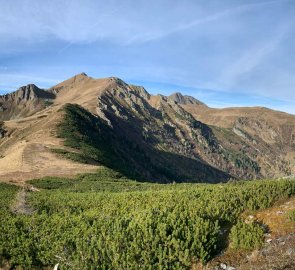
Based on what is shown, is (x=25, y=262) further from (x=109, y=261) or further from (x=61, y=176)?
(x=61, y=176)

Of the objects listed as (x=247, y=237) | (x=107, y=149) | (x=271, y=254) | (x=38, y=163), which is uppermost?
(x=107, y=149)

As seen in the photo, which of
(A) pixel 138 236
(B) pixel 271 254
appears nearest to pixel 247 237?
(B) pixel 271 254

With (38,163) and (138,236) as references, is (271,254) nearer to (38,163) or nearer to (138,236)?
(138,236)

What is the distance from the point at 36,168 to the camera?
83.0 meters

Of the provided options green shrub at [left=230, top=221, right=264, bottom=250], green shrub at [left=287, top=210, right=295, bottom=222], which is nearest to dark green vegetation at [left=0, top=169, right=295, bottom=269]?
green shrub at [left=230, top=221, right=264, bottom=250]

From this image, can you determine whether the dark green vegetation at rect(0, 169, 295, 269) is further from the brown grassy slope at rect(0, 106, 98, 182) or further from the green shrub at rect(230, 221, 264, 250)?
the brown grassy slope at rect(0, 106, 98, 182)

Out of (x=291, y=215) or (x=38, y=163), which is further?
(x=38, y=163)

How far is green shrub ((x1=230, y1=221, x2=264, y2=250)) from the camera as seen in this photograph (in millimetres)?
14578

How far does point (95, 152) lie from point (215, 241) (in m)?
95.4

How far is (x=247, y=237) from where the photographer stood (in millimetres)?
14570

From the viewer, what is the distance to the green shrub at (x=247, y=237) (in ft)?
47.8

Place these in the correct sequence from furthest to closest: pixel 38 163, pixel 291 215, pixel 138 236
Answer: pixel 38 163, pixel 291 215, pixel 138 236

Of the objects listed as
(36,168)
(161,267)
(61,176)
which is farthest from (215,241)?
(36,168)

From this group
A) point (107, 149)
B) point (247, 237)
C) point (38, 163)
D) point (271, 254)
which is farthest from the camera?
point (107, 149)
